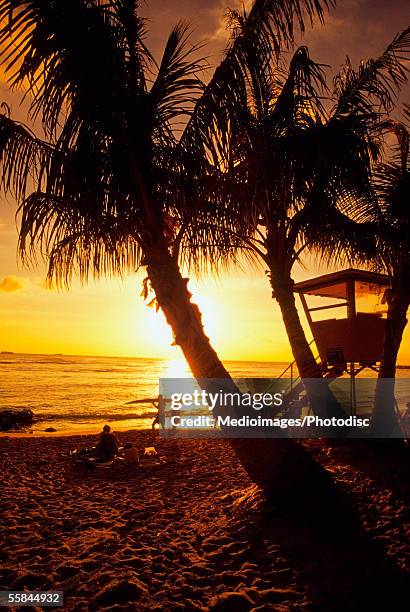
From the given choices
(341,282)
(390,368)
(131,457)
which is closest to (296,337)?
(390,368)

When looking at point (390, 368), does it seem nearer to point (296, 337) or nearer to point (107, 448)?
point (296, 337)

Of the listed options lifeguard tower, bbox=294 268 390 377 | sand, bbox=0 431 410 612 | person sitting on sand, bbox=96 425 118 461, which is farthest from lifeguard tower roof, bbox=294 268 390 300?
person sitting on sand, bbox=96 425 118 461

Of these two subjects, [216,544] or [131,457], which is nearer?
[216,544]

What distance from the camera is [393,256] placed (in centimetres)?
795

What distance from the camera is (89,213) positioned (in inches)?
206

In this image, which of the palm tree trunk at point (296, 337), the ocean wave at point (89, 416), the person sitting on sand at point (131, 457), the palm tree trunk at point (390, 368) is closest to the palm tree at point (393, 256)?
the palm tree trunk at point (390, 368)

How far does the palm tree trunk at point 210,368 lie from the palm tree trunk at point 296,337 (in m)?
3.27

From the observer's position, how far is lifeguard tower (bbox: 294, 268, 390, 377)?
37.6ft

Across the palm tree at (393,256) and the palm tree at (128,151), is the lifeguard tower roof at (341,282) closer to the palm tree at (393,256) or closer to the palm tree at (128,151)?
the palm tree at (393,256)

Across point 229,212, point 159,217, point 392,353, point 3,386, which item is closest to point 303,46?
point 229,212

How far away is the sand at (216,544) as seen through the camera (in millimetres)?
3547

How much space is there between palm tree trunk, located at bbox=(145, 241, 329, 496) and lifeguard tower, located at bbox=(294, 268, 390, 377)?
6924 millimetres

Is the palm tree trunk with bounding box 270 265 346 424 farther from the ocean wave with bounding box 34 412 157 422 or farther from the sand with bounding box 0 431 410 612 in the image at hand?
the ocean wave with bounding box 34 412 157 422

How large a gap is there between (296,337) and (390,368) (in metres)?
2.16
